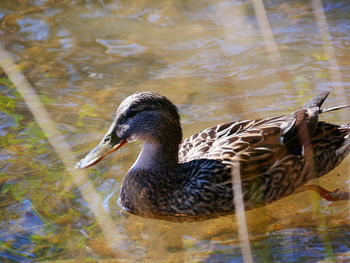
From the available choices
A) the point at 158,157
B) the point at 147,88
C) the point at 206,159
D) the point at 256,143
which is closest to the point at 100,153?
the point at 158,157

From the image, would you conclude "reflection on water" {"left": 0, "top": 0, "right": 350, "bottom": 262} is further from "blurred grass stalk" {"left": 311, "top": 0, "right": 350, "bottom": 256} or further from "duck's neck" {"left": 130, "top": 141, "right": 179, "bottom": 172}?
"duck's neck" {"left": 130, "top": 141, "right": 179, "bottom": 172}

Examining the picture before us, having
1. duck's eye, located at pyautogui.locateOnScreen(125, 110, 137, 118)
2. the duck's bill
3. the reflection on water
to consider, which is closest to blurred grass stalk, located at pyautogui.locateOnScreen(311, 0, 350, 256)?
the reflection on water

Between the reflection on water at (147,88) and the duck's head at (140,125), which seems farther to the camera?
the duck's head at (140,125)

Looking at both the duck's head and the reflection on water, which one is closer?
the reflection on water

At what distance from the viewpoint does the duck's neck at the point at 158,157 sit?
607cm

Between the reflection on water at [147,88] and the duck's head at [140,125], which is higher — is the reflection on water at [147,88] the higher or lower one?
the lower one

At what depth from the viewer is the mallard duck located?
5.80 m

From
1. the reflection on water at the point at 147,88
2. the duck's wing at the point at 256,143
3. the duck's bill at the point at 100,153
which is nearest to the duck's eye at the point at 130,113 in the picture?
the duck's bill at the point at 100,153

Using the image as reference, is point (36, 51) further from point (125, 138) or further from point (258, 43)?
point (125, 138)

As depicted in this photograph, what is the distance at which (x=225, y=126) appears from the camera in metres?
6.28

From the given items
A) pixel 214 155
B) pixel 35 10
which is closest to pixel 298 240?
pixel 214 155

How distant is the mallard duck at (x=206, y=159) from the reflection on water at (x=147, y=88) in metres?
0.18

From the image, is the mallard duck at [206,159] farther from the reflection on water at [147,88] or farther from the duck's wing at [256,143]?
the reflection on water at [147,88]

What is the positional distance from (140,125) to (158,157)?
37 centimetres
